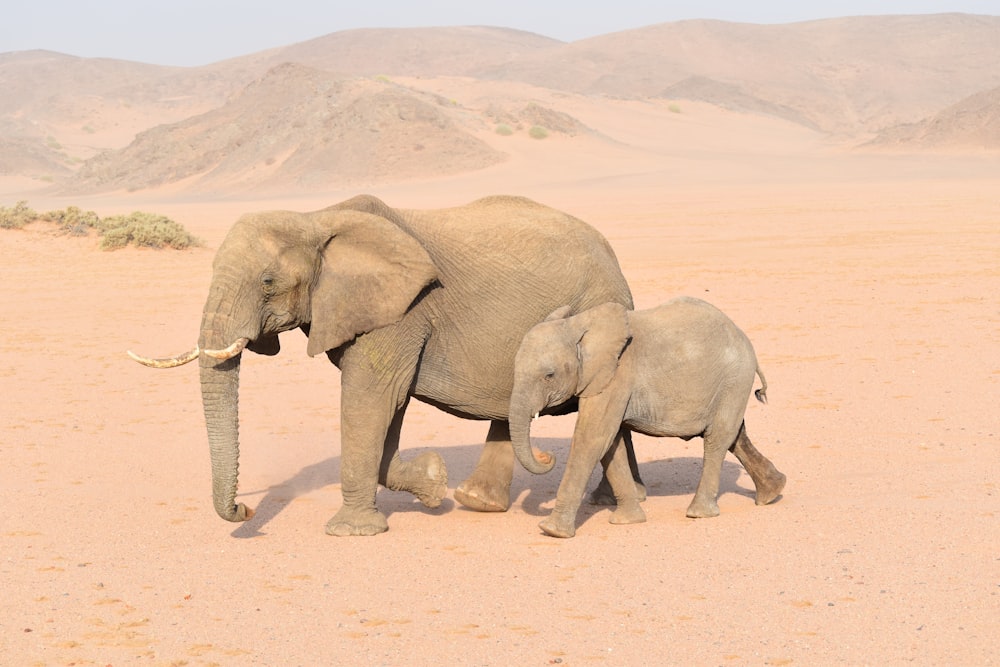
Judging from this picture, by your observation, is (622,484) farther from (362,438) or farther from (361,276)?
(361,276)

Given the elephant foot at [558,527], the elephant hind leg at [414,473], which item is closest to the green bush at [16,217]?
the elephant hind leg at [414,473]

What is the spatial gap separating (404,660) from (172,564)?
7.49ft

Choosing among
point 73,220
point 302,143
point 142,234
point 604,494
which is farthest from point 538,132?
point 604,494

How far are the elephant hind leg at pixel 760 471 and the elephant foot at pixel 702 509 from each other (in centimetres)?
43

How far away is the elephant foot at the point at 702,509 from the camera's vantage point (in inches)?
319

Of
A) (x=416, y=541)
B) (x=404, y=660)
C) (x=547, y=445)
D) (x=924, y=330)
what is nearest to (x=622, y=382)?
(x=416, y=541)

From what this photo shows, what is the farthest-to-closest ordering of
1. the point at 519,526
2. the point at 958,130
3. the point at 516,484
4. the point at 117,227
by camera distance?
the point at 958,130 → the point at 117,227 → the point at 516,484 → the point at 519,526

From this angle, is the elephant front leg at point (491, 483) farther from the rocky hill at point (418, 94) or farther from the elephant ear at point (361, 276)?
the rocky hill at point (418, 94)

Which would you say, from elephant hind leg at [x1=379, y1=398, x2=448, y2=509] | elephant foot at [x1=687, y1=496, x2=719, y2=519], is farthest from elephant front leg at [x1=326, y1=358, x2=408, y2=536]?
elephant foot at [x1=687, y1=496, x2=719, y2=519]

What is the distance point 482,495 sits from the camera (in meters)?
8.55

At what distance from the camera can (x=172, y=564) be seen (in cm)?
743

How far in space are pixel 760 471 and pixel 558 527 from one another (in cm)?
161

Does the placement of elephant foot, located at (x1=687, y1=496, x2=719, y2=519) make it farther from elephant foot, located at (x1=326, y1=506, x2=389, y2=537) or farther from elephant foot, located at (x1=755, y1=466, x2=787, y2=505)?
elephant foot, located at (x1=326, y1=506, x2=389, y2=537)

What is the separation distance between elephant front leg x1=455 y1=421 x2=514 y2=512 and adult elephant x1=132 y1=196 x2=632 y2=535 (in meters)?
0.01
